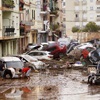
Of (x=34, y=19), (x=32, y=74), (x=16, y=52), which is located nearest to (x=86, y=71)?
(x=32, y=74)

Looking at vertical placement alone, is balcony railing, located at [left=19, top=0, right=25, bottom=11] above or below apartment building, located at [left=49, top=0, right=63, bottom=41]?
above

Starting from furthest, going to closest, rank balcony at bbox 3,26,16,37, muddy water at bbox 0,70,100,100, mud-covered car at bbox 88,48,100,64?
balcony at bbox 3,26,16,37
mud-covered car at bbox 88,48,100,64
muddy water at bbox 0,70,100,100

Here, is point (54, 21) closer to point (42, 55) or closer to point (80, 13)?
point (80, 13)

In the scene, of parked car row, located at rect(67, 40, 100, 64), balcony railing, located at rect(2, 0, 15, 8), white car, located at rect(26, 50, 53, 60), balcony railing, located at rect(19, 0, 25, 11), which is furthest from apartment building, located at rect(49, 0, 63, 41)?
white car, located at rect(26, 50, 53, 60)

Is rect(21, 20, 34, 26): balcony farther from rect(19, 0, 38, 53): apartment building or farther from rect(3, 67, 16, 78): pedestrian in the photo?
Result: rect(3, 67, 16, 78): pedestrian

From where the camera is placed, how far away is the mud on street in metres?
22.5

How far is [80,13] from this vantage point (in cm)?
10594

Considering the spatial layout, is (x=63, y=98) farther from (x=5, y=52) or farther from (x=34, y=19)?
(x=34, y=19)

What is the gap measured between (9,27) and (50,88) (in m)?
21.2

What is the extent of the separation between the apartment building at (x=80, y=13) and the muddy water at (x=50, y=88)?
7309 centimetres

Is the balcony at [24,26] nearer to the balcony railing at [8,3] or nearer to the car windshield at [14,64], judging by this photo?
the balcony railing at [8,3]

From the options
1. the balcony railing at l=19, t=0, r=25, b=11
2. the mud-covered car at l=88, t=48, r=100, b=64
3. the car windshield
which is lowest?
the mud-covered car at l=88, t=48, r=100, b=64

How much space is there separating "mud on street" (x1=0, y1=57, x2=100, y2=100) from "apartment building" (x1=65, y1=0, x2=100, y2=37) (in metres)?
71.8

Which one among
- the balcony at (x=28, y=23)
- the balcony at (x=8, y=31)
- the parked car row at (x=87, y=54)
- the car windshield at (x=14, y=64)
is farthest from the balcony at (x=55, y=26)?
the car windshield at (x=14, y=64)
